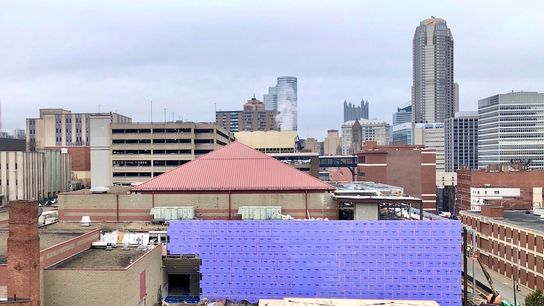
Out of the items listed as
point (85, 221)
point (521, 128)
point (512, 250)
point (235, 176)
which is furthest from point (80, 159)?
point (521, 128)

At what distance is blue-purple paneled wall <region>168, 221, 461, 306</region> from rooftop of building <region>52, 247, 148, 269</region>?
6.91 meters

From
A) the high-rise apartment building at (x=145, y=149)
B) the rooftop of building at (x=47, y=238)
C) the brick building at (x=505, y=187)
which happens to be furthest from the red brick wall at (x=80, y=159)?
the brick building at (x=505, y=187)

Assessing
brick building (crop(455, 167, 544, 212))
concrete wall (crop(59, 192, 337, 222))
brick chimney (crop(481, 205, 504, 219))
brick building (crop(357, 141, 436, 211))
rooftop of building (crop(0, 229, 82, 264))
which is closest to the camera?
rooftop of building (crop(0, 229, 82, 264))

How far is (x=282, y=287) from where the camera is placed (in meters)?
42.3

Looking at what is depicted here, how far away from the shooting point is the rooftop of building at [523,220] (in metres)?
63.5

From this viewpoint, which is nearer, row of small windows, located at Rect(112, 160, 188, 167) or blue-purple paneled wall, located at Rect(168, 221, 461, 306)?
blue-purple paneled wall, located at Rect(168, 221, 461, 306)

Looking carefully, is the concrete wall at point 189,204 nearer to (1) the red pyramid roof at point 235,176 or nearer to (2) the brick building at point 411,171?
(1) the red pyramid roof at point 235,176

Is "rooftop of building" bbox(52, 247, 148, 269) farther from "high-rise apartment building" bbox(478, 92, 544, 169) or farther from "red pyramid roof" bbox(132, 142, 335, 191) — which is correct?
"high-rise apartment building" bbox(478, 92, 544, 169)

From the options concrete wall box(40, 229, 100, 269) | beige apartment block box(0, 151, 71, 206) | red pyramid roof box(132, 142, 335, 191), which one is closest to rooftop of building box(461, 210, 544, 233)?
red pyramid roof box(132, 142, 335, 191)

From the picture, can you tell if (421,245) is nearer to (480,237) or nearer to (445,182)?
(480,237)

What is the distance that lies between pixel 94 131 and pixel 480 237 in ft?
282

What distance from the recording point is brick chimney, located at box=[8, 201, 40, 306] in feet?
94.7

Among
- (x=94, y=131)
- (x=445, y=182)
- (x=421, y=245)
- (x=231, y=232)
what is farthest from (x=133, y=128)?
(x=445, y=182)

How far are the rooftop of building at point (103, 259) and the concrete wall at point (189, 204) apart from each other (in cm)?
1088
